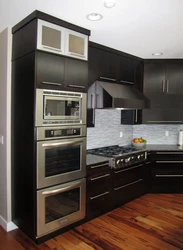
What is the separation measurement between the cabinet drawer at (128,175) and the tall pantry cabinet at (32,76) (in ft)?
4.50

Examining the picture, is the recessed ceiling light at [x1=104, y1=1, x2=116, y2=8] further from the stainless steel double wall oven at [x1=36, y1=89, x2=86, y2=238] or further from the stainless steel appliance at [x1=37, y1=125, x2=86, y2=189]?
the stainless steel appliance at [x1=37, y1=125, x2=86, y2=189]

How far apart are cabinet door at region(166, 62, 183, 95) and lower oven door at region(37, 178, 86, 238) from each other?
8.33 ft

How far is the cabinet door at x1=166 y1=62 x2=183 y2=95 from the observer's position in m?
4.07

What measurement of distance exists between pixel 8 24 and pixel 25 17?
1.09 ft

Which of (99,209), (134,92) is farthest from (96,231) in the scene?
(134,92)

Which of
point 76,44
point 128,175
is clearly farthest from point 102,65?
point 128,175

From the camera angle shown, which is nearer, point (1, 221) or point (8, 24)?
point (8, 24)

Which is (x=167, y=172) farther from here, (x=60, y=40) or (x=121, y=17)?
(x=60, y=40)

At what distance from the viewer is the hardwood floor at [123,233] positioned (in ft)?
7.90

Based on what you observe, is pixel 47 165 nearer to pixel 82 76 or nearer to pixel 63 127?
pixel 63 127

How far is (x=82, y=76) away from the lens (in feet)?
8.95

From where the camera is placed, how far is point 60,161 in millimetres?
2537

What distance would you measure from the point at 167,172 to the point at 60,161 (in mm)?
2300

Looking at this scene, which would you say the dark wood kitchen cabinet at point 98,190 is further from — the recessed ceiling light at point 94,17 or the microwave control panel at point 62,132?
the recessed ceiling light at point 94,17
